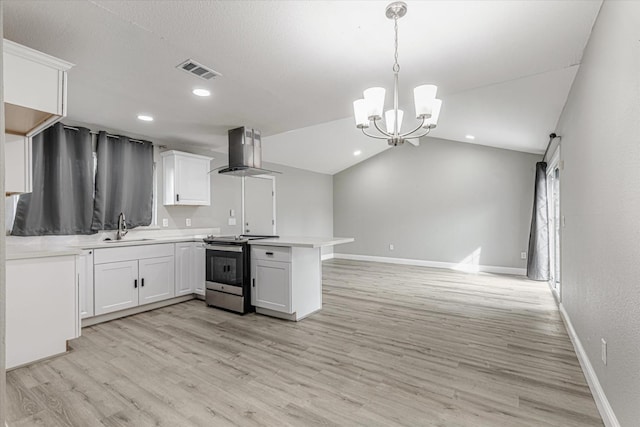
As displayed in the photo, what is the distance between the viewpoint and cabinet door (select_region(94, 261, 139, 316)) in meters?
3.30

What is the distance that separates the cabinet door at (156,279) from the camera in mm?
3699

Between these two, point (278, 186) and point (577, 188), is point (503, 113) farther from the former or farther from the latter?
point (278, 186)

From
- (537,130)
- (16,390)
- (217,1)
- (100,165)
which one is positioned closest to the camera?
(217,1)

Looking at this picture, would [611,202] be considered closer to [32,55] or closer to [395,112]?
[395,112]

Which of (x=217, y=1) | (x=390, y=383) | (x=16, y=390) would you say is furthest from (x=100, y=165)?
(x=390, y=383)

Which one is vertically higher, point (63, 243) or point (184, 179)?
point (184, 179)

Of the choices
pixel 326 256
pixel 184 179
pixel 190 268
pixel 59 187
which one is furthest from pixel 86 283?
pixel 326 256

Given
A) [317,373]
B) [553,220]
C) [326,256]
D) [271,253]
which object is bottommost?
[317,373]

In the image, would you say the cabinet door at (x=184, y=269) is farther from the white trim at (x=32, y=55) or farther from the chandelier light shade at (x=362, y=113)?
the chandelier light shade at (x=362, y=113)

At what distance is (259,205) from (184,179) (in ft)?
6.69

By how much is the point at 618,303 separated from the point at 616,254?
0.25 m

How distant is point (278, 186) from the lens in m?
6.84

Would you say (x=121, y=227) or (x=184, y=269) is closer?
(x=121, y=227)

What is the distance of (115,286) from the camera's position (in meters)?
3.44
